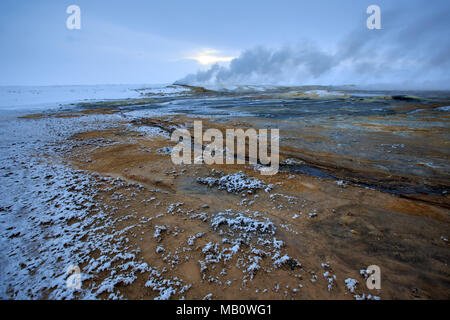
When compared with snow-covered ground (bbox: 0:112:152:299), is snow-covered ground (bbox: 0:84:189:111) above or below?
above

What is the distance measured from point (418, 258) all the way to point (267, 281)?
288 centimetres

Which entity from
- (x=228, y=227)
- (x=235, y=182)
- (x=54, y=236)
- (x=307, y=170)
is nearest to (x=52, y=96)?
(x=54, y=236)

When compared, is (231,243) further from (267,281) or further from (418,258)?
(418,258)

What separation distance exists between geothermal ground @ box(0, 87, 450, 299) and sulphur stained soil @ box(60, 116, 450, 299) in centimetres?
2

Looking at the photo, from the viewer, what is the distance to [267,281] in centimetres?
341

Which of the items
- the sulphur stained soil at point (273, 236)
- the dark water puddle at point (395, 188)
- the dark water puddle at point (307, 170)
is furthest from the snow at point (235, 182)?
the dark water puddle at point (395, 188)

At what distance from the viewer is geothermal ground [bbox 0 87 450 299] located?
3.39 meters

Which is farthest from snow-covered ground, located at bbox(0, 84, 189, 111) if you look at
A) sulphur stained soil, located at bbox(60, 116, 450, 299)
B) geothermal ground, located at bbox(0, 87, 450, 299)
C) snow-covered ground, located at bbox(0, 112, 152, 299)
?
sulphur stained soil, located at bbox(60, 116, 450, 299)

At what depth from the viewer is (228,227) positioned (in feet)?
15.6

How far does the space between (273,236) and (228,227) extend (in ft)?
3.43

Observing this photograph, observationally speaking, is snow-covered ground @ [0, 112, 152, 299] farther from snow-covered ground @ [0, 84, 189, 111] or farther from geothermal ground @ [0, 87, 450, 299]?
snow-covered ground @ [0, 84, 189, 111]

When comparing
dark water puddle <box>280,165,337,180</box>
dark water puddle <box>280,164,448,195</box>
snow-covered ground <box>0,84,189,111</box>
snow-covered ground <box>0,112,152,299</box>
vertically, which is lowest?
snow-covered ground <box>0,112,152,299</box>

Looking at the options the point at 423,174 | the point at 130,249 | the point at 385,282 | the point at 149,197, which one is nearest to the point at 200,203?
the point at 149,197
